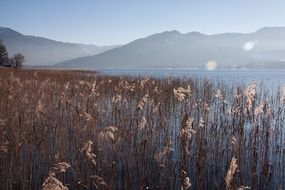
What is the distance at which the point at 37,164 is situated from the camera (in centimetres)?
755

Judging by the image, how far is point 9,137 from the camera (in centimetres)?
731

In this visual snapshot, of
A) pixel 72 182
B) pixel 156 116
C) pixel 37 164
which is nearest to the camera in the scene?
pixel 72 182

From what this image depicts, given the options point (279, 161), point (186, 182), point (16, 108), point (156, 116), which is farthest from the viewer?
point (156, 116)

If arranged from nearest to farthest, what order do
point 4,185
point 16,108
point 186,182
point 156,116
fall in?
point 186,182 < point 4,185 < point 16,108 < point 156,116

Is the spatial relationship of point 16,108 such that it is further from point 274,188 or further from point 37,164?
point 274,188

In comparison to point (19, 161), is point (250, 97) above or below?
above

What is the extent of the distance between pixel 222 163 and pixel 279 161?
1.38 m

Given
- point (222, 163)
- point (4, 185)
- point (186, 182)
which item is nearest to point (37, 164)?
point (4, 185)

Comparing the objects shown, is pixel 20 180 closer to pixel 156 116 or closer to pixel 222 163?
pixel 222 163

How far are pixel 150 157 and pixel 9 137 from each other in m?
2.94

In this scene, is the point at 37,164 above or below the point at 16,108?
below

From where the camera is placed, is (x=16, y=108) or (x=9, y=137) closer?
(x=9, y=137)

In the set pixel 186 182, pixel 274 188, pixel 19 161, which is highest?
pixel 186 182

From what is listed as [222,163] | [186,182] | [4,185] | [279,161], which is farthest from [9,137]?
[279,161]
